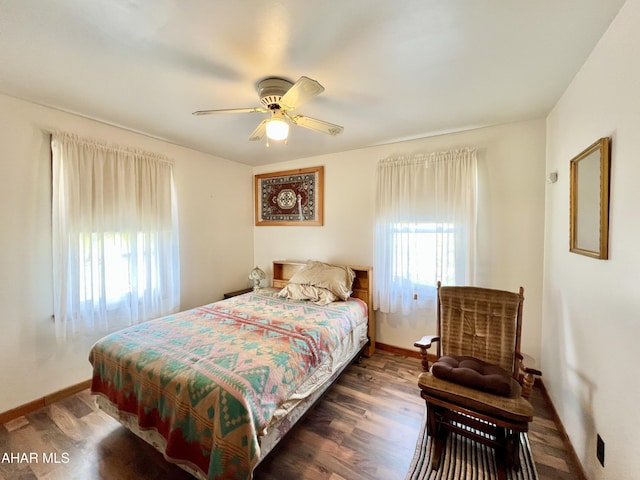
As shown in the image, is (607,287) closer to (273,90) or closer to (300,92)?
(300,92)

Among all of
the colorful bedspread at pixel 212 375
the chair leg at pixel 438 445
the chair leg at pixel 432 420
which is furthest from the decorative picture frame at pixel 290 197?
the chair leg at pixel 438 445

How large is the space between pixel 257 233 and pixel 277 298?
5.26ft

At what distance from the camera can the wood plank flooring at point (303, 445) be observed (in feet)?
5.24

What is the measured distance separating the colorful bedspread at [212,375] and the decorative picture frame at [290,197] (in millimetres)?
1750

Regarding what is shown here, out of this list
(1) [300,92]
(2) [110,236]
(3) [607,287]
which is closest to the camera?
(3) [607,287]

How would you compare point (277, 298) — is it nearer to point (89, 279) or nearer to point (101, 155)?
point (89, 279)

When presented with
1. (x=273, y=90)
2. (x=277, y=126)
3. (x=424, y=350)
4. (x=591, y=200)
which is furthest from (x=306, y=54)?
(x=424, y=350)

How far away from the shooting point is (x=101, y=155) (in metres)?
2.48

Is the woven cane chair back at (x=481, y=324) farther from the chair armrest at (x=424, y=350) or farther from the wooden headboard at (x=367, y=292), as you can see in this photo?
the wooden headboard at (x=367, y=292)

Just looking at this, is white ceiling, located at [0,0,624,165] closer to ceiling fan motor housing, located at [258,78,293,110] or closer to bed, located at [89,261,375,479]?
ceiling fan motor housing, located at [258,78,293,110]

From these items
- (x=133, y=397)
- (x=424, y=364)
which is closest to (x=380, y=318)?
(x=424, y=364)

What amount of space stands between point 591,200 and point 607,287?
52 centimetres

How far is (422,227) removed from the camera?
2.90 meters

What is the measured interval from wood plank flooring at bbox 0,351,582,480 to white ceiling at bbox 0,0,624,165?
2.55 meters
